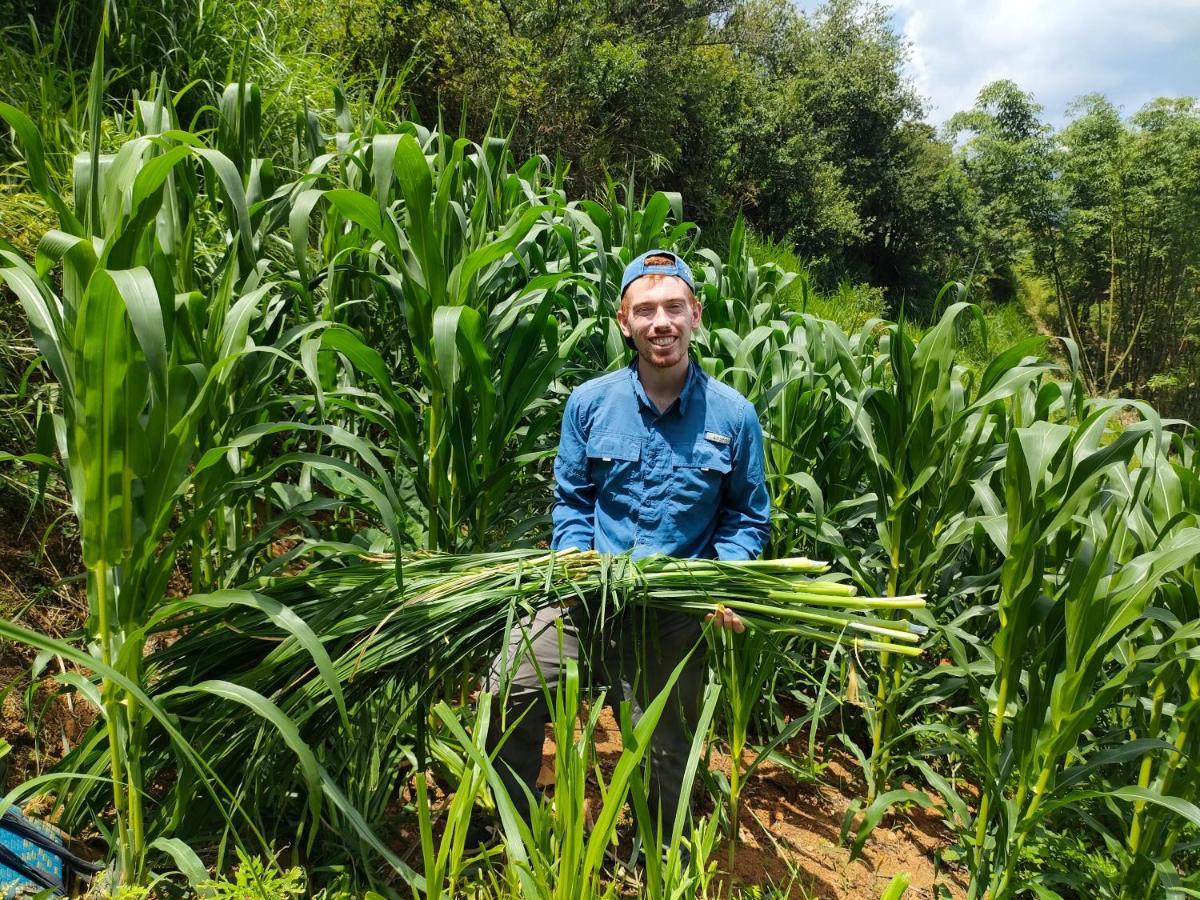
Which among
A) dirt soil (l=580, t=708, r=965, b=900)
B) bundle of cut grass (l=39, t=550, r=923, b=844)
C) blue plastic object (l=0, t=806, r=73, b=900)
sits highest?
bundle of cut grass (l=39, t=550, r=923, b=844)

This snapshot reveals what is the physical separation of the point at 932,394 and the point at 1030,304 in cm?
2778

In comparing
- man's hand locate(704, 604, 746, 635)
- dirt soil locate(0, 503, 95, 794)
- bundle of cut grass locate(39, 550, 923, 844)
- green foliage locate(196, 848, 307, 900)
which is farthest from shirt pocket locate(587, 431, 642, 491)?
dirt soil locate(0, 503, 95, 794)

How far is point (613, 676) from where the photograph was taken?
199 centimetres

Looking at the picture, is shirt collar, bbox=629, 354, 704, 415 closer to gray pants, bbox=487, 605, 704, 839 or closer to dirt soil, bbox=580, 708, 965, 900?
gray pants, bbox=487, 605, 704, 839

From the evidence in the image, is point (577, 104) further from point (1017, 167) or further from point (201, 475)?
point (1017, 167)

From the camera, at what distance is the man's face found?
1843mm

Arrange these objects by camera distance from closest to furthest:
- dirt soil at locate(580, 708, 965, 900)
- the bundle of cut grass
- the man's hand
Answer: the bundle of cut grass
the man's hand
dirt soil at locate(580, 708, 965, 900)

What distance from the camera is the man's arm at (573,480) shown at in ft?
6.44

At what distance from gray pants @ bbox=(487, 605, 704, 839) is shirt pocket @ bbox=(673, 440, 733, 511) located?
29 cm

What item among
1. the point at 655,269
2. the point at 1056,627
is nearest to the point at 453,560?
the point at 655,269

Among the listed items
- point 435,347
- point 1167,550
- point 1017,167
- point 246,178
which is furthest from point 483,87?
point 1017,167

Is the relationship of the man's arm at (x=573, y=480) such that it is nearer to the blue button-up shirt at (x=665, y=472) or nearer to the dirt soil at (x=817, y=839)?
the blue button-up shirt at (x=665, y=472)

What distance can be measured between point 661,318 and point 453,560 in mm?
744

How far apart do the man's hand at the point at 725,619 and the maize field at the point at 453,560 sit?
50 mm
